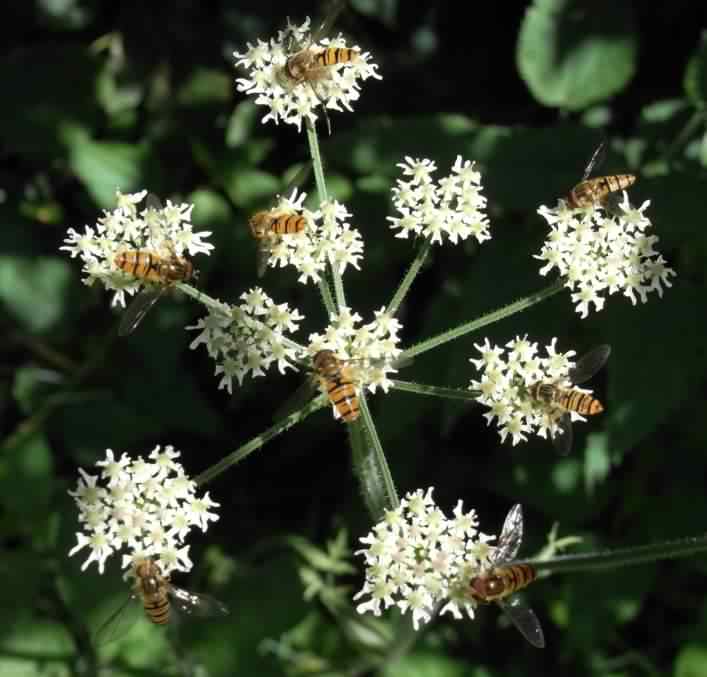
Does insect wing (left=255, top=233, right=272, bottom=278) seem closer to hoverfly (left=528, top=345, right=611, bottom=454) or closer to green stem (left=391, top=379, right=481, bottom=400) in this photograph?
green stem (left=391, top=379, right=481, bottom=400)

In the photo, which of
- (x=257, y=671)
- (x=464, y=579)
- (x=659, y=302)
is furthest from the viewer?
(x=257, y=671)

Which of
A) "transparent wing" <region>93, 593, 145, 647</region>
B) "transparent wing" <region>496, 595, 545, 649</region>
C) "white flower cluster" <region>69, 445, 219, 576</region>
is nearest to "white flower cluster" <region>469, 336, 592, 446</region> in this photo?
"transparent wing" <region>496, 595, 545, 649</region>

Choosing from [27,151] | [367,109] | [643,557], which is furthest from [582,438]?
[27,151]

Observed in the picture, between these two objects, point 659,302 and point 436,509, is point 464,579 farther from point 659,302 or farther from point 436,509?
point 659,302

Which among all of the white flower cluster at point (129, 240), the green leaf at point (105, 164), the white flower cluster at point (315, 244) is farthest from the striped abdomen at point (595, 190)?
the green leaf at point (105, 164)

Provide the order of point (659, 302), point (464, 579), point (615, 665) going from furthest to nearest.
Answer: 1. point (615, 665)
2. point (659, 302)
3. point (464, 579)

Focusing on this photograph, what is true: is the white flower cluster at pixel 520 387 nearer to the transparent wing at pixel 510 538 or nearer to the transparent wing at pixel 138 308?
the transparent wing at pixel 510 538
